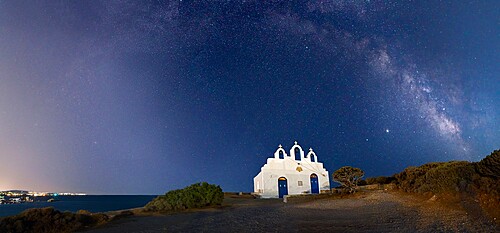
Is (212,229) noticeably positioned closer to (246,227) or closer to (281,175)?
(246,227)

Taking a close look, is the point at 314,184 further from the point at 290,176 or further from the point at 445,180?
the point at 445,180

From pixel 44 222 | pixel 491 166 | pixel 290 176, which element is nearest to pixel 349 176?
pixel 290 176

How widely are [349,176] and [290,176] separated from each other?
758 cm

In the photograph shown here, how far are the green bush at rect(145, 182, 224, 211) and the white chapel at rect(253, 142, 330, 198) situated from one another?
30.2ft

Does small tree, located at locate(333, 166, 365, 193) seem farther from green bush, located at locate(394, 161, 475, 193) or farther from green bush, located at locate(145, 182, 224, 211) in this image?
green bush, located at locate(145, 182, 224, 211)

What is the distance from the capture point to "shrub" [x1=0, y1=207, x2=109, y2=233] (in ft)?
36.2

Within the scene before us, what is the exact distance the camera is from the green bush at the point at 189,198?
58.9 ft

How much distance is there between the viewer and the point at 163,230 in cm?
998

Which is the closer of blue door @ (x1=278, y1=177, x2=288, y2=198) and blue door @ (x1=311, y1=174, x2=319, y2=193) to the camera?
blue door @ (x1=278, y1=177, x2=288, y2=198)

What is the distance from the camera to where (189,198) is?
18.9 metres

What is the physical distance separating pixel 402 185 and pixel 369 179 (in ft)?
31.2

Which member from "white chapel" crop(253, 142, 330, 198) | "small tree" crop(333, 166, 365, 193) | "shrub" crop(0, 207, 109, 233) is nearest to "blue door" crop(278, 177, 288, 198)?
"white chapel" crop(253, 142, 330, 198)

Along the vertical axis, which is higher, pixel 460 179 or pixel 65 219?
pixel 460 179

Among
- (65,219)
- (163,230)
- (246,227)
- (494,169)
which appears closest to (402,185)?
(494,169)
